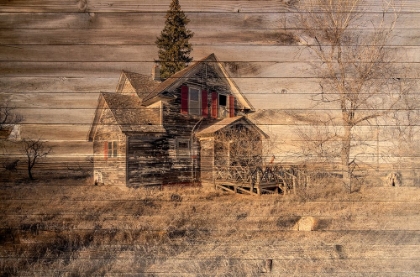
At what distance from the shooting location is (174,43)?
3.03 meters

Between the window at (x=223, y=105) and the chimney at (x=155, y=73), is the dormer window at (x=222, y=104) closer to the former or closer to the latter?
the window at (x=223, y=105)

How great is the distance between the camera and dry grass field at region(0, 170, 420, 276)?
3014mm

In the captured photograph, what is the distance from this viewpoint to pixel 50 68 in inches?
121

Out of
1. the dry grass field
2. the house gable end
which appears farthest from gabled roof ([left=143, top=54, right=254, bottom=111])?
the dry grass field

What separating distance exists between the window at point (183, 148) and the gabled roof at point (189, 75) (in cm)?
52

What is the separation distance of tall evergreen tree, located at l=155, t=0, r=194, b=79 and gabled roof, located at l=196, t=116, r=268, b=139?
0.66m

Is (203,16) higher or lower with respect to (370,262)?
higher

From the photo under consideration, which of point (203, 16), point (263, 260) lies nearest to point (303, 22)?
point (203, 16)

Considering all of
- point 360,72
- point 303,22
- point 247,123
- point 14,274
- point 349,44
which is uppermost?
point 303,22

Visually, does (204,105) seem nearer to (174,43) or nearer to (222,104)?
(222,104)

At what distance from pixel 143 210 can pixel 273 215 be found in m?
1.31

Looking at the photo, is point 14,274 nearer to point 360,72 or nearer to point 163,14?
point 163,14

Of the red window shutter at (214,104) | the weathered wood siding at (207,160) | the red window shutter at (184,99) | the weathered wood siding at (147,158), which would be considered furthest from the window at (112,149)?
the red window shutter at (214,104)
